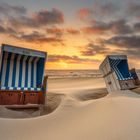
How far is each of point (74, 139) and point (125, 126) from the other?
0.98 metres

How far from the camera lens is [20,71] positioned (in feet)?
28.0

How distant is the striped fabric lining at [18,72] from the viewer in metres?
7.89

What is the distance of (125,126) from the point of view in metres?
Result: 3.61

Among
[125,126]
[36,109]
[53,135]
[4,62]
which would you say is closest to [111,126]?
[125,126]

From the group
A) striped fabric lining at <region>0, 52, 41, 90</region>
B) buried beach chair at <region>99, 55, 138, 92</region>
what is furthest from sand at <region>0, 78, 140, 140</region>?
buried beach chair at <region>99, 55, 138, 92</region>

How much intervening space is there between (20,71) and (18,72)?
121mm

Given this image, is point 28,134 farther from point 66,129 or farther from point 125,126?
point 125,126

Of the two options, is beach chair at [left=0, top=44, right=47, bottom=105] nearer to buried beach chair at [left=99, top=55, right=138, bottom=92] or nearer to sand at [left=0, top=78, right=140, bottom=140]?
sand at [left=0, top=78, right=140, bottom=140]

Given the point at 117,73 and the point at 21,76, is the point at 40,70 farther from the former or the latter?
the point at 117,73

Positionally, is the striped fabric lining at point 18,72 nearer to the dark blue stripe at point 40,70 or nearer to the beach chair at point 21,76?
the beach chair at point 21,76

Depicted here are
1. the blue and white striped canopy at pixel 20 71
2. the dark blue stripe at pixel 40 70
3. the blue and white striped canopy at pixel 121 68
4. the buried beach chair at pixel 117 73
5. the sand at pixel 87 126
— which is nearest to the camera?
the sand at pixel 87 126

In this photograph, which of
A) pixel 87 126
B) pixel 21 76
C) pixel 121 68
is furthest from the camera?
pixel 121 68

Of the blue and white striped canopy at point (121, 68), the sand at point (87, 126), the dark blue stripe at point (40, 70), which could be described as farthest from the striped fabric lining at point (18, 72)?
the blue and white striped canopy at point (121, 68)

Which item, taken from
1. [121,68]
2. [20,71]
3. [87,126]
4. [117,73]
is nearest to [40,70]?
[20,71]
